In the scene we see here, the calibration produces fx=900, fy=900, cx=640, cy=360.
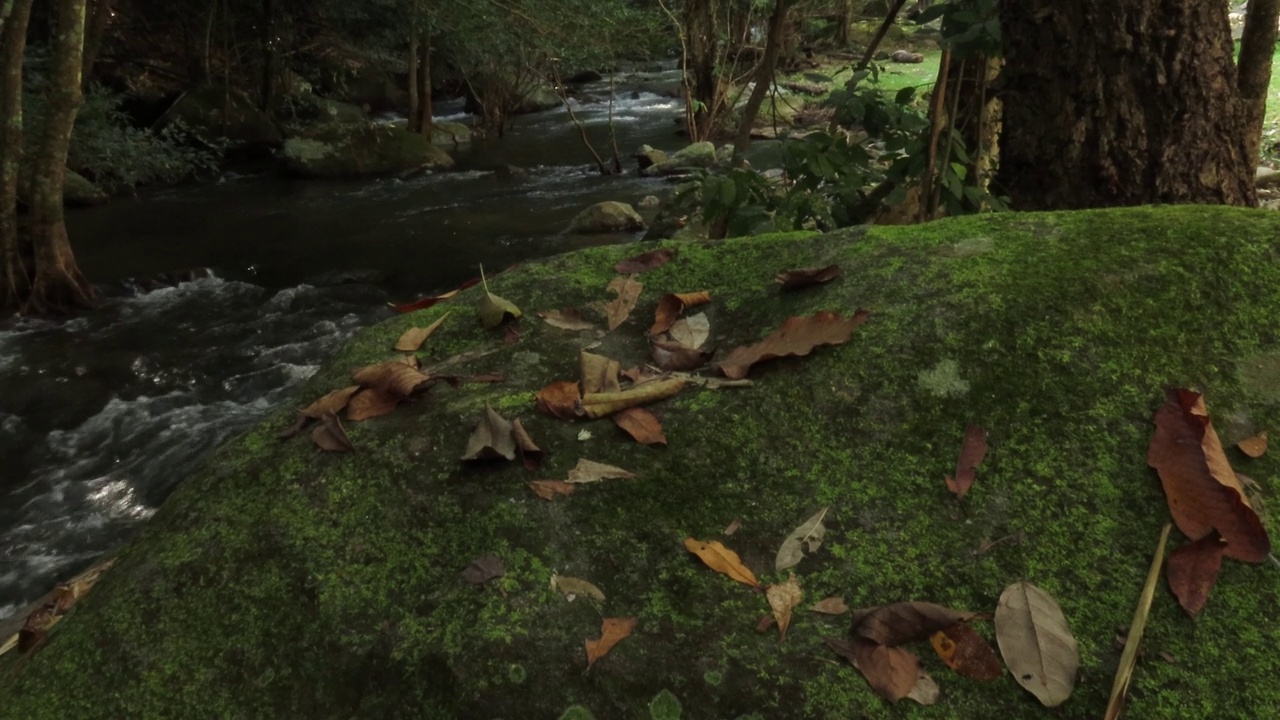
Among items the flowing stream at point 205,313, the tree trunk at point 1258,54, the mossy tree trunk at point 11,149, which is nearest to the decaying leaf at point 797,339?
the tree trunk at point 1258,54

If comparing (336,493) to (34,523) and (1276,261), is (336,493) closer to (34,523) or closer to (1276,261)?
(1276,261)

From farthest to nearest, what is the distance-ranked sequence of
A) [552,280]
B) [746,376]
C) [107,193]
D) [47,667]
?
[107,193], [552,280], [746,376], [47,667]

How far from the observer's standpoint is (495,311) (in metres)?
2.16

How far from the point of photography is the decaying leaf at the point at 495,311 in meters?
2.15

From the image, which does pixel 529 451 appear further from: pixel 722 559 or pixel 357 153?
pixel 357 153

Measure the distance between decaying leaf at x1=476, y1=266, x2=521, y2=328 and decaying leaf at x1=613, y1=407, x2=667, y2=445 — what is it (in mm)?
555

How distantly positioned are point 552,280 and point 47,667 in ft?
4.40

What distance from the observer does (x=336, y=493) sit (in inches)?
63.9

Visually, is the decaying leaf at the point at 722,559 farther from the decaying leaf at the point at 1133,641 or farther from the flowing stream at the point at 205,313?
the flowing stream at the point at 205,313

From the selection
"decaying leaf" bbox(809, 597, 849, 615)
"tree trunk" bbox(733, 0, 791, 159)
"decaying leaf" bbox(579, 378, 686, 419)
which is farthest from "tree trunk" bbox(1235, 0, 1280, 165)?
"decaying leaf" bbox(809, 597, 849, 615)

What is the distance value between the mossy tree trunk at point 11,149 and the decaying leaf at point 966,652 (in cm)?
839

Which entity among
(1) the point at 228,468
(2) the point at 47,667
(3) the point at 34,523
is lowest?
(3) the point at 34,523

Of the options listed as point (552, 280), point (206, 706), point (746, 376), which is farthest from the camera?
point (552, 280)

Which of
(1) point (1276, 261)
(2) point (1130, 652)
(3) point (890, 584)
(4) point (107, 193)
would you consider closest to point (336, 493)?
(3) point (890, 584)
